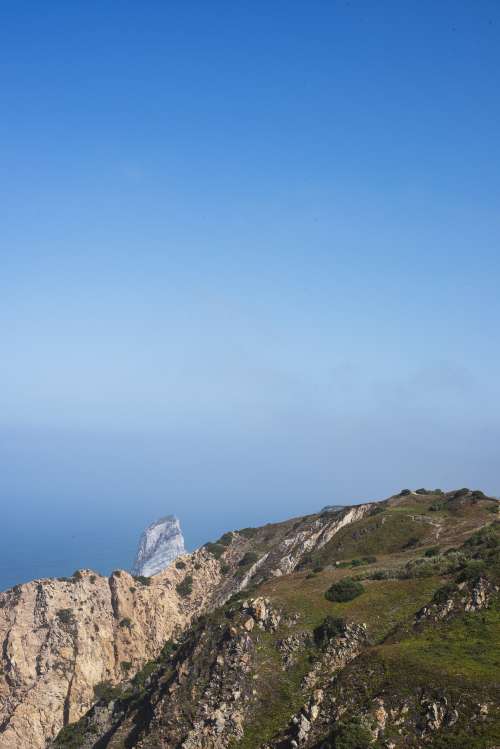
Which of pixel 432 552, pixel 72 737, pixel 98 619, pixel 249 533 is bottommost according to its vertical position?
pixel 72 737

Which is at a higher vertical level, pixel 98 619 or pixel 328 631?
pixel 98 619

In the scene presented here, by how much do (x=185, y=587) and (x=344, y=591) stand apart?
5131 cm

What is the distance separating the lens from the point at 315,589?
56.2 metres

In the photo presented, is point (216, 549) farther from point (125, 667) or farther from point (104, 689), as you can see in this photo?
point (104, 689)

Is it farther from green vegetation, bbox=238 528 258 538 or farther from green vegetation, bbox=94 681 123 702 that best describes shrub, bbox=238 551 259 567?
green vegetation, bbox=94 681 123 702

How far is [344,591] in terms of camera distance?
5209cm

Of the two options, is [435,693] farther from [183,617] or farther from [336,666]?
[183,617]

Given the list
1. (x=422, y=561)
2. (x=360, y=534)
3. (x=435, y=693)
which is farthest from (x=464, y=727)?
(x=360, y=534)

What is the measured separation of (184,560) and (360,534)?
3515 centimetres

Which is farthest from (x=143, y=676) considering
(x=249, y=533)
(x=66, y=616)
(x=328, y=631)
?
(x=249, y=533)

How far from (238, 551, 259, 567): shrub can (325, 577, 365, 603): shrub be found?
153ft

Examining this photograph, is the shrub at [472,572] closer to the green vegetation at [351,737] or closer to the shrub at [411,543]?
the green vegetation at [351,737]

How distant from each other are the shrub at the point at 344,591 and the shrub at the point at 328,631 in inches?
153

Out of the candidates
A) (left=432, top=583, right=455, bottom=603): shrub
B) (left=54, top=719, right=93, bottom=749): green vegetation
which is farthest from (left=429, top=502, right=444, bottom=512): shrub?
(left=54, top=719, right=93, bottom=749): green vegetation
